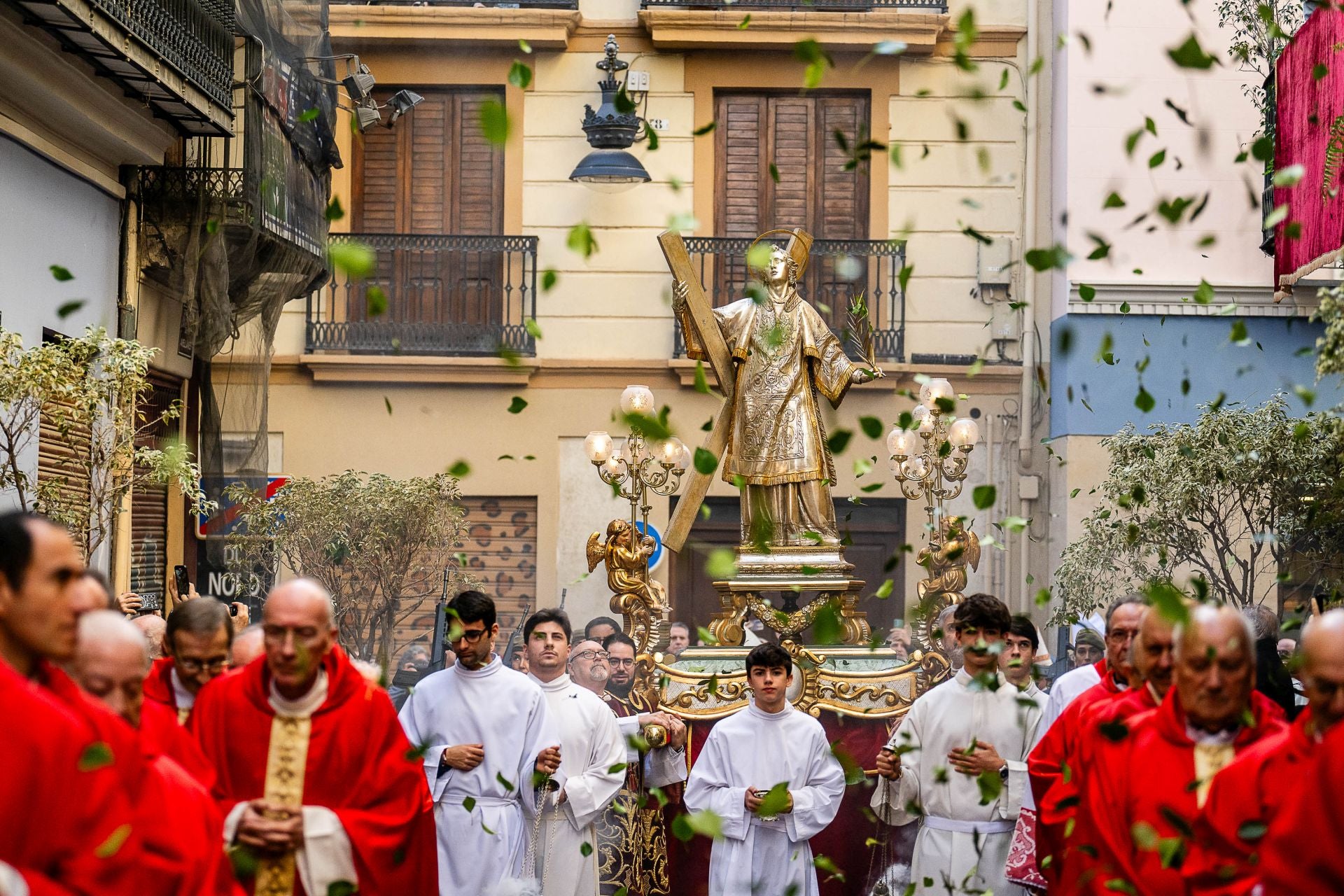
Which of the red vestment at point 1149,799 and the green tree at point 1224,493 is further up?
the green tree at point 1224,493

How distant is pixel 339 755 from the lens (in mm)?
4898

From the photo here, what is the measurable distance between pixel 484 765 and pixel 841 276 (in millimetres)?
10115

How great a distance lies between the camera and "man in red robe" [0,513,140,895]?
3271 millimetres

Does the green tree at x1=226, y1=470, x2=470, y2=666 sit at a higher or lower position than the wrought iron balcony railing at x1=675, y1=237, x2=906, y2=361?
lower

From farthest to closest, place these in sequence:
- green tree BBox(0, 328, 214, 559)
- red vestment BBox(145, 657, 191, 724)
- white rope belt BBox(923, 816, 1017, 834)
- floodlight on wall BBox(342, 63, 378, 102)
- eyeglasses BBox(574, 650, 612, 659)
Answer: floodlight on wall BBox(342, 63, 378, 102), eyeglasses BBox(574, 650, 612, 659), green tree BBox(0, 328, 214, 559), white rope belt BBox(923, 816, 1017, 834), red vestment BBox(145, 657, 191, 724)

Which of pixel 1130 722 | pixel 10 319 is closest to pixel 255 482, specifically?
pixel 10 319

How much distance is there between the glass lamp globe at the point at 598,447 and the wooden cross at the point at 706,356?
124 centimetres

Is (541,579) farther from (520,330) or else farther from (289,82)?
(289,82)

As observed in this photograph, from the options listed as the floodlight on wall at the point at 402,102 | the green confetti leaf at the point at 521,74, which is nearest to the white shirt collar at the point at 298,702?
the green confetti leaf at the point at 521,74

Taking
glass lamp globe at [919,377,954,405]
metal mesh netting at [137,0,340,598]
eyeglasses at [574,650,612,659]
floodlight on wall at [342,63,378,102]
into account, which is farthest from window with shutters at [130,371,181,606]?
glass lamp globe at [919,377,954,405]

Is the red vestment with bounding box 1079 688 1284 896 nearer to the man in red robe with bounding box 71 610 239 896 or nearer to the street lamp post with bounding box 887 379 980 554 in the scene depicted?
the man in red robe with bounding box 71 610 239 896

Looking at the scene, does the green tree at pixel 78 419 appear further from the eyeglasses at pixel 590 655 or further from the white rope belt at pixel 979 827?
the white rope belt at pixel 979 827

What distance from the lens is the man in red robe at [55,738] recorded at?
3271 mm

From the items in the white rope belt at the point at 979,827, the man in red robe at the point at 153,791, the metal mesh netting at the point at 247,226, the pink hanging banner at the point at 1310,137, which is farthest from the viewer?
the metal mesh netting at the point at 247,226
